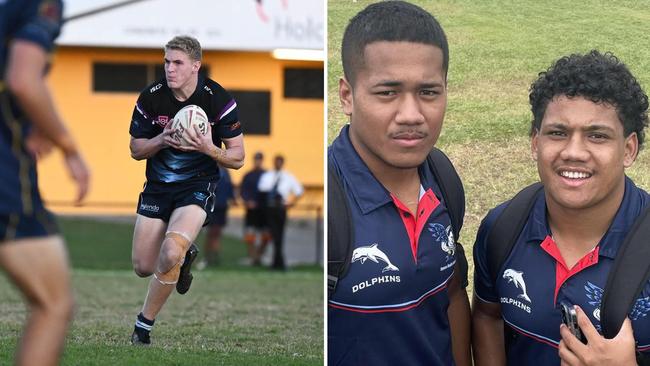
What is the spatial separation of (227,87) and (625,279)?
50.0ft

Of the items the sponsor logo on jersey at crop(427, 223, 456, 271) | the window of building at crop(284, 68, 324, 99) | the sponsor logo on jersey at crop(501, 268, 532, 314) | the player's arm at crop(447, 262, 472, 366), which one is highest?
the sponsor logo on jersey at crop(427, 223, 456, 271)

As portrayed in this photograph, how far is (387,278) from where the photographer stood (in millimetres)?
4465

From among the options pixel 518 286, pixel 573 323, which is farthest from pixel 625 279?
pixel 518 286

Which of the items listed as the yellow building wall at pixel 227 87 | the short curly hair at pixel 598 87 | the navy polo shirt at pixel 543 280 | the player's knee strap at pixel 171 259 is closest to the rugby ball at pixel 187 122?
the player's knee strap at pixel 171 259

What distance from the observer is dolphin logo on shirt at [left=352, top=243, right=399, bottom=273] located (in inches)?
175

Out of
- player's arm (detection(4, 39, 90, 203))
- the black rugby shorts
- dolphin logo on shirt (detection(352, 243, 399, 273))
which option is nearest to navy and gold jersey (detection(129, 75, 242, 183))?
the black rugby shorts

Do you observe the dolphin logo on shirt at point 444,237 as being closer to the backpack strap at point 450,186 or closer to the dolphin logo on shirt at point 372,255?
the backpack strap at point 450,186

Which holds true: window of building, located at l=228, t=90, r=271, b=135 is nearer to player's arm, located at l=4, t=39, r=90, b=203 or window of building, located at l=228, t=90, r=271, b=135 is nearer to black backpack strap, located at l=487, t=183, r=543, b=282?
black backpack strap, located at l=487, t=183, r=543, b=282

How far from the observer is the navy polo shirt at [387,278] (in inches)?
176

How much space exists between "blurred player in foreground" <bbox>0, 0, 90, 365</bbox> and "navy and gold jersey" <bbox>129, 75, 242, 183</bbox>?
183 centimetres

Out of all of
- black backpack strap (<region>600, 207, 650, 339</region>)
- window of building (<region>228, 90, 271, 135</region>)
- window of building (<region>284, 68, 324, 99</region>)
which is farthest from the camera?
window of building (<region>228, 90, 271, 135</region>)

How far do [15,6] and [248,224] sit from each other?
13445 mm

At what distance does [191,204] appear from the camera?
5.84 m

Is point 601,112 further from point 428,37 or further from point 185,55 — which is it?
point 185,55
